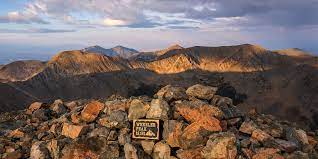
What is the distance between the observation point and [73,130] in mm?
15695

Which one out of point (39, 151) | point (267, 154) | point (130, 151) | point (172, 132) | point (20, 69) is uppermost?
point (172, 132)

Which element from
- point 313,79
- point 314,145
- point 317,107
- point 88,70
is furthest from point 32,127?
point 88,70

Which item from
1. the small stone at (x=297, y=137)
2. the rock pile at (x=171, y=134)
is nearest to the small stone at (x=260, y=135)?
the rock pile at (x=171, y=134)

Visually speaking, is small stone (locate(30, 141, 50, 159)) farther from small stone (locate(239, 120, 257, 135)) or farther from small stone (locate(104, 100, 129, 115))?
small stone (locate(239, 120, 257, 135))

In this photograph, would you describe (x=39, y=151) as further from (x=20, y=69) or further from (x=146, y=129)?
(x=20, y=69)

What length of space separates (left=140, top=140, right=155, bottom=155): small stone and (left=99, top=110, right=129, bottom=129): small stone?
3.42 ft

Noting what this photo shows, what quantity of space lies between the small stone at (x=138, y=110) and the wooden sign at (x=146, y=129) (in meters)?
0.44

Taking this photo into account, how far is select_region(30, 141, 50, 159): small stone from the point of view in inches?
595

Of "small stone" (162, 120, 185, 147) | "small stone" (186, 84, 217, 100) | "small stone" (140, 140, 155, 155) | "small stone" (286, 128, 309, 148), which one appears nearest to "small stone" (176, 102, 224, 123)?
"small stone" (162, 120, 185, 147)

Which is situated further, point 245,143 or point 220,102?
point 220,102

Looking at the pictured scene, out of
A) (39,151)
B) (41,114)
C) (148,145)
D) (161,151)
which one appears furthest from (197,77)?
(161,151)

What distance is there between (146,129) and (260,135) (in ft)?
12.3

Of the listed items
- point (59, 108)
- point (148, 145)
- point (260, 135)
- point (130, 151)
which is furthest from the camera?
point (59, 108)

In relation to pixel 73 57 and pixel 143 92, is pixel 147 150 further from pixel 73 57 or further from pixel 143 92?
pixel 73 57
